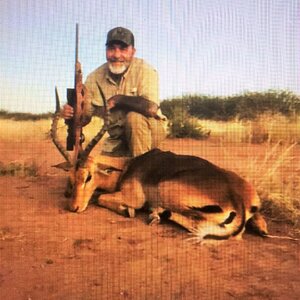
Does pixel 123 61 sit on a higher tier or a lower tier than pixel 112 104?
higher

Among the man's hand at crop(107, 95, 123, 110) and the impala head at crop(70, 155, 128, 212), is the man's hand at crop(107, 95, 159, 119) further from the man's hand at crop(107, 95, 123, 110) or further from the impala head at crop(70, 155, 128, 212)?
the impala head at crop(70, 155, 128, 212)

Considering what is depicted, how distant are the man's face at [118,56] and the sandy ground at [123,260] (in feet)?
5.15

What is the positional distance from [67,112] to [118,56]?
36.8 inches

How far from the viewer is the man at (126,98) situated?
4543 millimetres

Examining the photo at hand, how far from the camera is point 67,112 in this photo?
4.13 metres

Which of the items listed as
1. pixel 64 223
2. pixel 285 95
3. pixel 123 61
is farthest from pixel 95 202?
pixel 285 95

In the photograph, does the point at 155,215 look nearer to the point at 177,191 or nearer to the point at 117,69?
the point at 177,191

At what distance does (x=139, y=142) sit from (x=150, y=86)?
0.55m

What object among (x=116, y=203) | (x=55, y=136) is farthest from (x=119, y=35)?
(x=116, y=203)

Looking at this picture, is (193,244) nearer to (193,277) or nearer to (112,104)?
(193,277)

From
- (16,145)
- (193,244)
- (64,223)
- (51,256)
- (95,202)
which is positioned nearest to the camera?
(51,256)

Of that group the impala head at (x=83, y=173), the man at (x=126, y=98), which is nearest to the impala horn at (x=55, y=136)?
the impala head at (x=83, y=173)

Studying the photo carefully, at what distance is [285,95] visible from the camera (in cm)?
791

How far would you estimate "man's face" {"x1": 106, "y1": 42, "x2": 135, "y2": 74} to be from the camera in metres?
4.75
